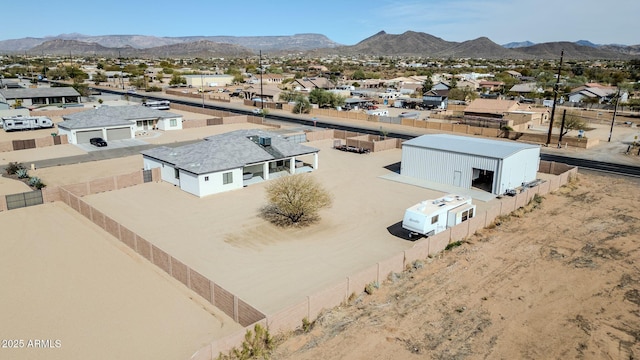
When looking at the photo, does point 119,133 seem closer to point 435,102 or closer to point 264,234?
point 264,234

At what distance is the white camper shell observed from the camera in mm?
26109

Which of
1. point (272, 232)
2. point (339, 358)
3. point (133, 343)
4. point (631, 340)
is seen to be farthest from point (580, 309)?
point (133, 343)

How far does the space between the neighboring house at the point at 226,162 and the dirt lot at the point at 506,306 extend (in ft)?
60.6

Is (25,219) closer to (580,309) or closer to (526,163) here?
(580,309)

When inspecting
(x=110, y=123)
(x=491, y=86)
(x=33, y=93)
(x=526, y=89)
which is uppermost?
(x=491, y=86)

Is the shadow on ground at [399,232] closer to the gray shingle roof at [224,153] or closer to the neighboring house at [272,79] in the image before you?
the gray shingle roof at [224,153]

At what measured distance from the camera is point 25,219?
29688 millimetres

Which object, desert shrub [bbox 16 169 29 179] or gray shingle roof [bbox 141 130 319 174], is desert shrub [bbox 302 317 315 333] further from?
desert shrub [bbox 16 169 29 179]

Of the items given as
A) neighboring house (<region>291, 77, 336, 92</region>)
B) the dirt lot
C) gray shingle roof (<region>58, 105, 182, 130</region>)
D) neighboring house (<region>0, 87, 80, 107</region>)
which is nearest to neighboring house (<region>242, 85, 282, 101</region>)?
neighboring house (<region>291, 77, 336, 92</region>)

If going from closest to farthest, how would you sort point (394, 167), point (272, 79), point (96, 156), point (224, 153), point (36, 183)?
point (36, 183)
point (224, 153)
point (394, 167)
point (96, 156)
point (272, 79)

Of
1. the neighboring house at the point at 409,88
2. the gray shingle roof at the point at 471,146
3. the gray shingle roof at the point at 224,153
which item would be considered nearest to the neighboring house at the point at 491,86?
the neighboring house at the point at 409,88

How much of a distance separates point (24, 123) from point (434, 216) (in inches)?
2456

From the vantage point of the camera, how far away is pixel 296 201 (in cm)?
2862

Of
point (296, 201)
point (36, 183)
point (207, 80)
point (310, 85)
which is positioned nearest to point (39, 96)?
point (36, 183)
